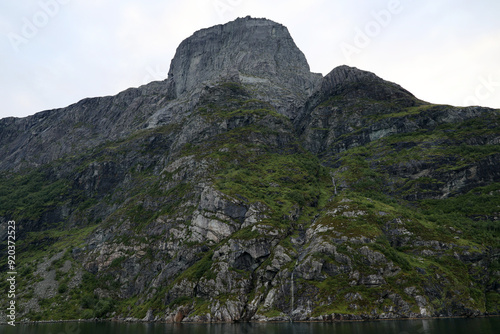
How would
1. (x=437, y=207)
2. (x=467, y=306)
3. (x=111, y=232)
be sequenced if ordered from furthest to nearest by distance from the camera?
(x=111, y=232)
(x=437, y=207)
(x=467, y=306)

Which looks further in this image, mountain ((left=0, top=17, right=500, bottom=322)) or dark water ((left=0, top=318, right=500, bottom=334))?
mountain ((left=0, top=17, right=500, bottom=322))

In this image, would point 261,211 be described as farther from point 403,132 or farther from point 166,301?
point 403,132

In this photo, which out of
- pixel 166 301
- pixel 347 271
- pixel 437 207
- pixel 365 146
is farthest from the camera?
pixel 365 146

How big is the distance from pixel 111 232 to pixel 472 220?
154m

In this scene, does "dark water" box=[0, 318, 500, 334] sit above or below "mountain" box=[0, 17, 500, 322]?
below

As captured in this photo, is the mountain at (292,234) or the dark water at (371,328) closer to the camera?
the dark water at (371,328)

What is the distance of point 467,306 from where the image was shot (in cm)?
7794

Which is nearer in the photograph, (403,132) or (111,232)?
(111,232)

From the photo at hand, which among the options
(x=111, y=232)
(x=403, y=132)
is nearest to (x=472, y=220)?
(x=403, y=132)

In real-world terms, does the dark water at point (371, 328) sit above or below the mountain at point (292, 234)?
below

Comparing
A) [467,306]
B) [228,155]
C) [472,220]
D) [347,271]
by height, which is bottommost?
[467,306]

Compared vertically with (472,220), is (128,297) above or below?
below

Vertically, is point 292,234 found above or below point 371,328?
above

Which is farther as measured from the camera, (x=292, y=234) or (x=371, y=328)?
(x=292, y=234)
